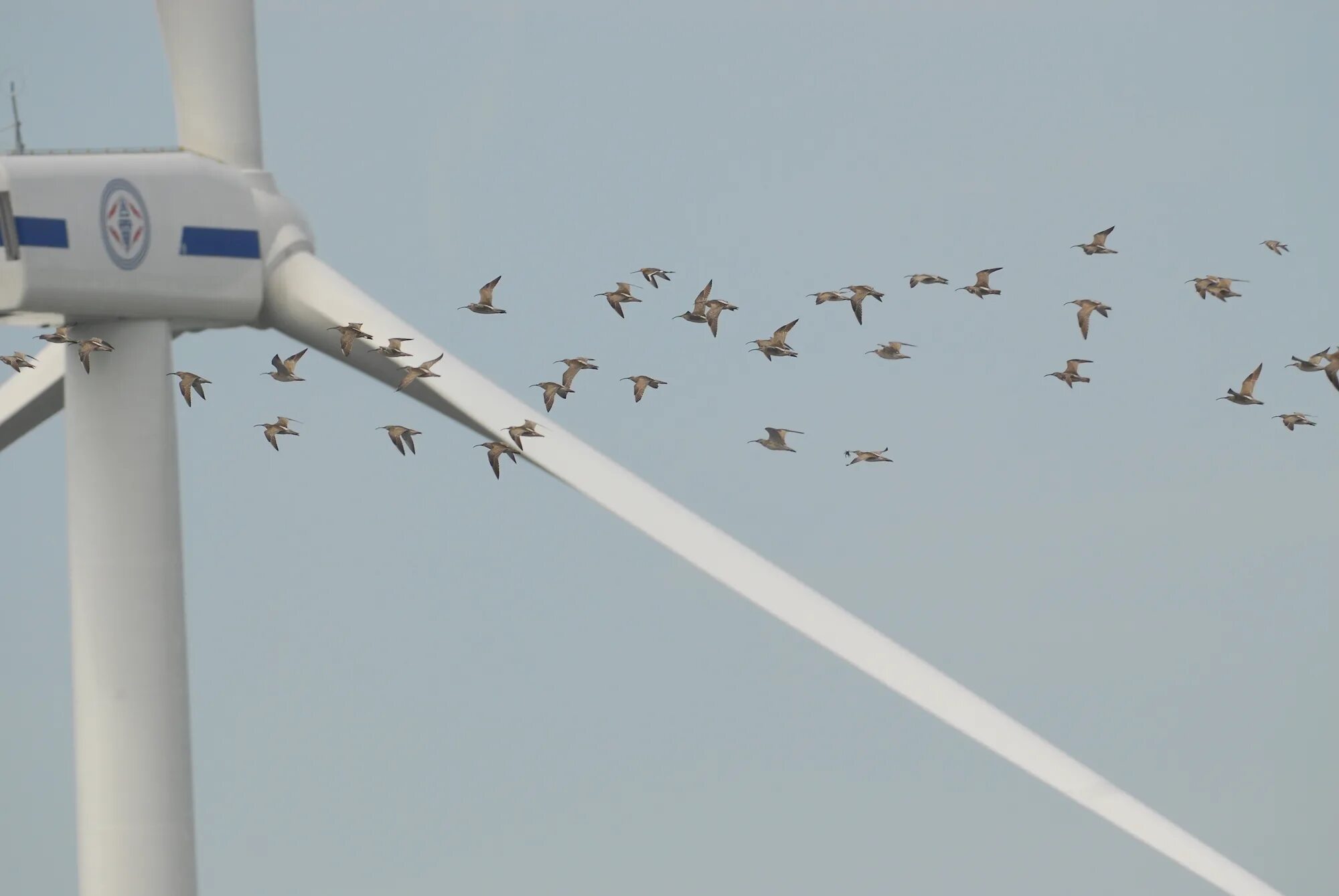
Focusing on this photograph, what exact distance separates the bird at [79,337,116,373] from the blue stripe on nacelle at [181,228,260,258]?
158 cm

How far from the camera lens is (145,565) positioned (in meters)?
42.3

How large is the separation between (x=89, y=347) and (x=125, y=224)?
74.8 inches

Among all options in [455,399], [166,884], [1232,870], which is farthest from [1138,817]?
[166,884]

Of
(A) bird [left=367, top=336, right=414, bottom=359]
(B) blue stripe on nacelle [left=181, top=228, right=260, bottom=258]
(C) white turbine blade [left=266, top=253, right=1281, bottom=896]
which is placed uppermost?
(B) blue stripe on nacelle [left=181, top=228, right=260, bottom=258]

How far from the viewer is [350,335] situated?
137 feet

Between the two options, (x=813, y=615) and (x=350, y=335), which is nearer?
(x=813, y=615)

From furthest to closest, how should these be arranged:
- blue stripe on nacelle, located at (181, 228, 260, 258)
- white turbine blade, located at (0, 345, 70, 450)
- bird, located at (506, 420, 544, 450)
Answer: white turbine blade, located at (0, 345, 70, 450)
blue stripe on nacelle, located at (181, 228, 260, 258)
bird, located at (506, 420, 544, 450)

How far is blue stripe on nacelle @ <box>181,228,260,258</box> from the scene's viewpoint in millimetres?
41750

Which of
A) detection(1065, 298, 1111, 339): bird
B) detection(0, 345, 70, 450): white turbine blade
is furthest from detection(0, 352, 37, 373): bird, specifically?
detection(1065, 298, 1111, 339): bird

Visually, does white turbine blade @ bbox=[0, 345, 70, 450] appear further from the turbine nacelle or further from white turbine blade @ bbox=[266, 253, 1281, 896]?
white turbine blade @ bbox=[266, 253, 1281, 896]

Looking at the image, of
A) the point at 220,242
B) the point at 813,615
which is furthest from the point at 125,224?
the point at 813,615

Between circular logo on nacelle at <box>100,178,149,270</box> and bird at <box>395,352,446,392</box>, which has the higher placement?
circular logo on nacelle at <box>100,178,149,270</box>

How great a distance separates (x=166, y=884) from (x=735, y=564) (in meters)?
9.21

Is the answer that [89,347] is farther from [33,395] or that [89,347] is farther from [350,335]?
[33,395]
